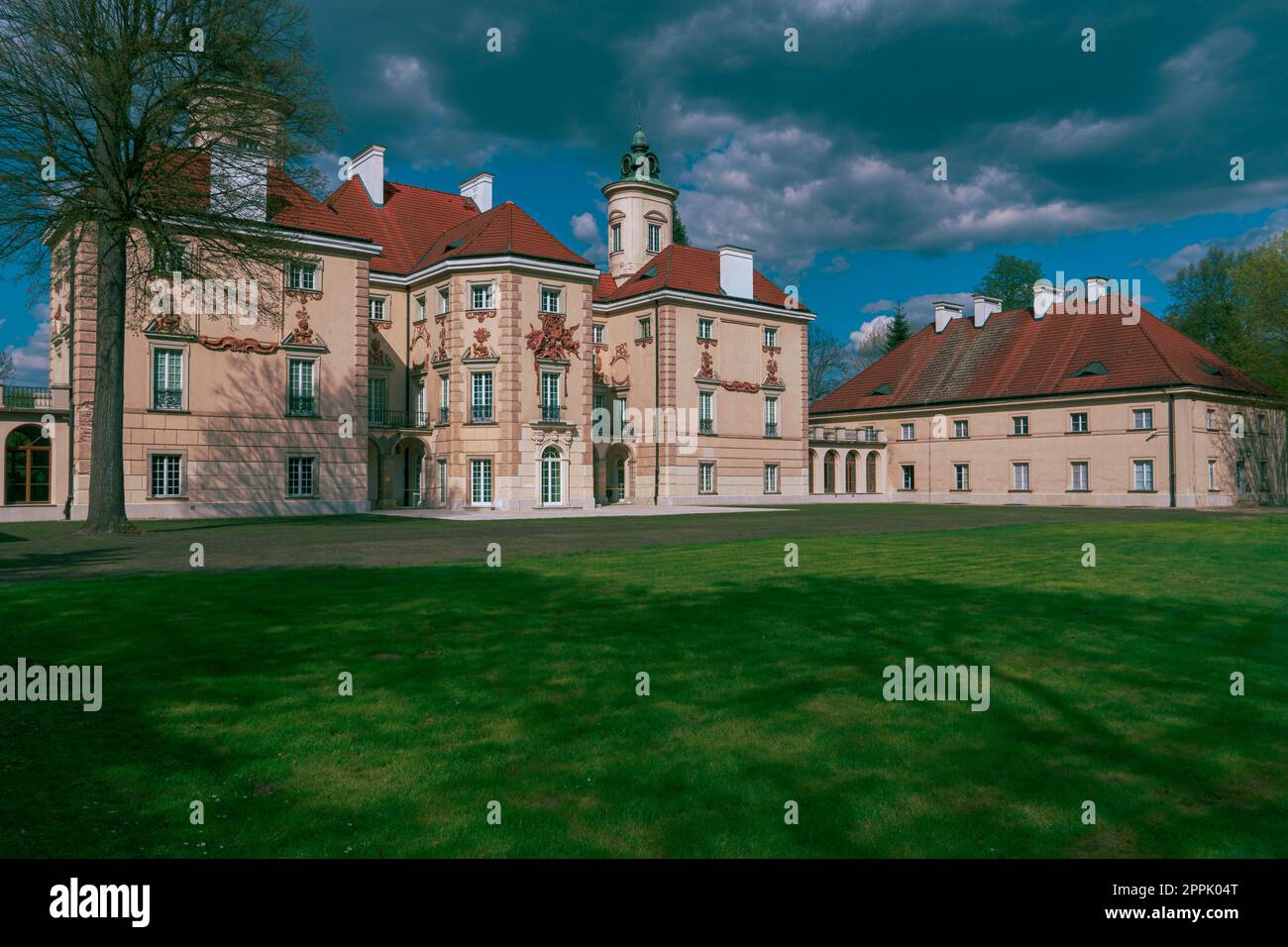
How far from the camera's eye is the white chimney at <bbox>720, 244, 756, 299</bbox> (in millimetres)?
A: 51219

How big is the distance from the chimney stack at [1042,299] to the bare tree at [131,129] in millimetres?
46636

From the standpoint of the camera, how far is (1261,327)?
48.2m

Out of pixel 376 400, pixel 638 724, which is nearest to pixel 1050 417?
pixel 376 400

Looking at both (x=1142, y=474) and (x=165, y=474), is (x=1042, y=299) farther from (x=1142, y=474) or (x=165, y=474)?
(x=165, y=474)

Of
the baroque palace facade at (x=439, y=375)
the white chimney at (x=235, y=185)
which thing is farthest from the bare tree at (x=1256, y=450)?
the white chimney at (x=235, y=185)

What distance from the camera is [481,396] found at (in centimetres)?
4031

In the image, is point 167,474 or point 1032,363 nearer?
point 167,474

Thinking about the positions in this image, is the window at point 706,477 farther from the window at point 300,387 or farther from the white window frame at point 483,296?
the window at point 300,387

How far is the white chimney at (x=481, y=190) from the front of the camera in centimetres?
5087

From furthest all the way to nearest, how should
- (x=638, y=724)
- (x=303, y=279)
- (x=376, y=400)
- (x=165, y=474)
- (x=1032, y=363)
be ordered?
(x=1032, y=363)
(x=376, y=400)
(x=303, y=279)
(x=165, y=474)
(x=638, y=724)

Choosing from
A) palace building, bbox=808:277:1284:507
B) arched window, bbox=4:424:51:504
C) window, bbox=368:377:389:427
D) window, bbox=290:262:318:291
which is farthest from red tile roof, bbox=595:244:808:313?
arched window, bbox=4:424:51:504

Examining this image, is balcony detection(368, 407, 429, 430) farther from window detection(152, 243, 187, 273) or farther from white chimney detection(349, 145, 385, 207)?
window detection(152, 243, 187, 273)

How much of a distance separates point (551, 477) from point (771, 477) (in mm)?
16469
